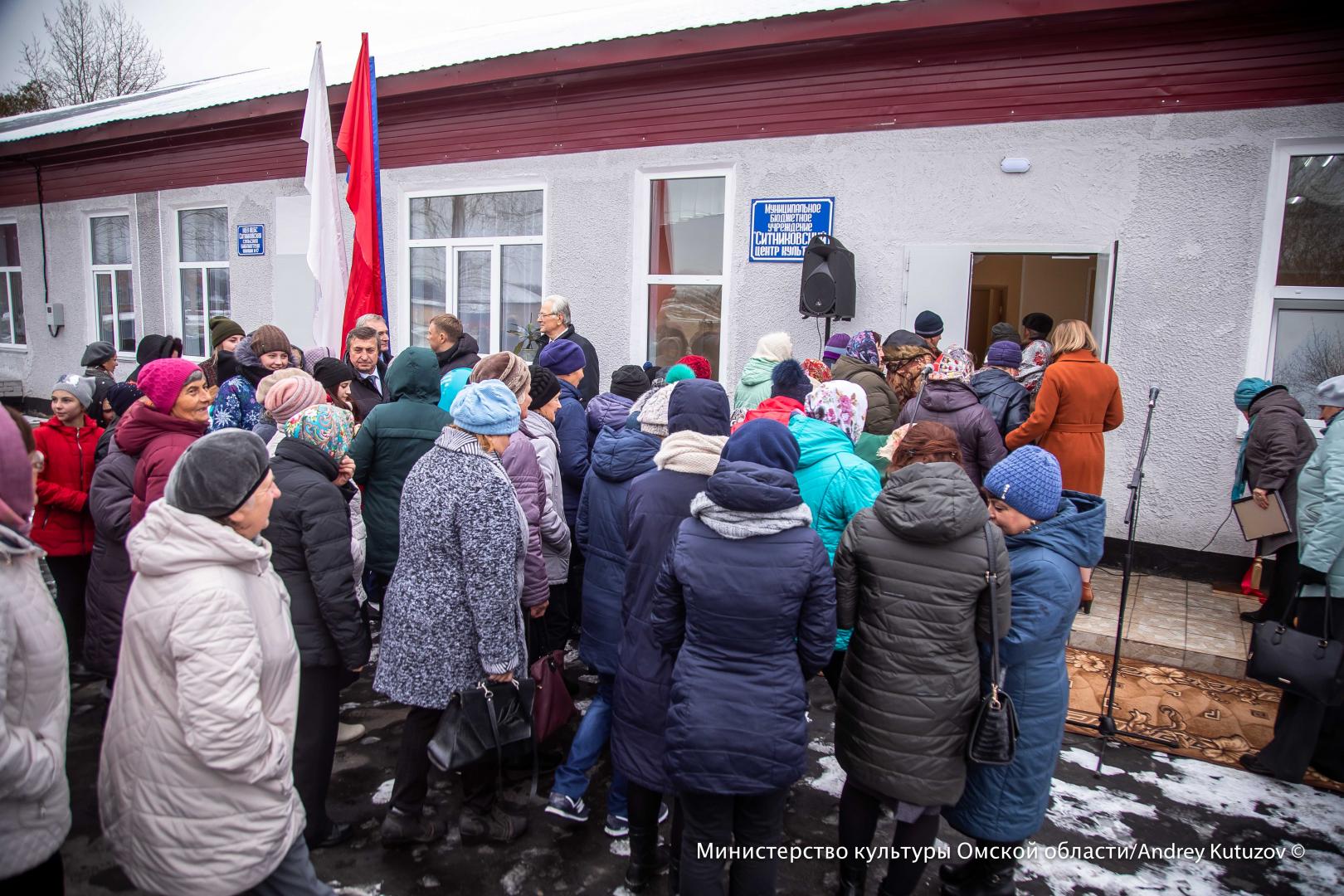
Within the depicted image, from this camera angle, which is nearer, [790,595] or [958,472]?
[790,595]

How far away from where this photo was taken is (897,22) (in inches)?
245

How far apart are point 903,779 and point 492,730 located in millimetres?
1430

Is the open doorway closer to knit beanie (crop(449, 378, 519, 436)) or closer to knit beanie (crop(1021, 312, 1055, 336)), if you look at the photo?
knit beanie (crop(1021, 312, 1055, 336))

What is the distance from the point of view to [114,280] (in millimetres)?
12578

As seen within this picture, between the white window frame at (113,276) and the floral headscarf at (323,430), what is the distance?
11.4m

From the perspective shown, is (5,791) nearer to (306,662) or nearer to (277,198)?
(306,662)

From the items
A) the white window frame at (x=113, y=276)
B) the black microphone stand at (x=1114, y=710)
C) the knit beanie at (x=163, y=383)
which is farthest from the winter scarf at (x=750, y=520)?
the white window frame at (x=113, y=276)

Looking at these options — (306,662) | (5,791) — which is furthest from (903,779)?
(5,791)

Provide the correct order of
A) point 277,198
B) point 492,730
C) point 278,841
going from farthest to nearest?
point 277,198
point 492,730
point 278,841

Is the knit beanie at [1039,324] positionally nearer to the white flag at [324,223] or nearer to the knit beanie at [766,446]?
the knit beanie at [766,446]

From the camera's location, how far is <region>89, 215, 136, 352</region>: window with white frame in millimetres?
12367

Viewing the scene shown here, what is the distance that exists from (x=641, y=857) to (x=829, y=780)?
113 centimetres

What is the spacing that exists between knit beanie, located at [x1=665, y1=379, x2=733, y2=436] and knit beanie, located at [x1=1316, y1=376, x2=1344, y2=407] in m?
3.13

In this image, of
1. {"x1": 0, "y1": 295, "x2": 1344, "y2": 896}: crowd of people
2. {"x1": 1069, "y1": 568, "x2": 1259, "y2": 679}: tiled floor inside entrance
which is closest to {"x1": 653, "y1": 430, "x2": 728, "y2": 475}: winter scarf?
{"x1": 0, "y1": 295, "x2": 1344, "y2": 896}: crowd of people
